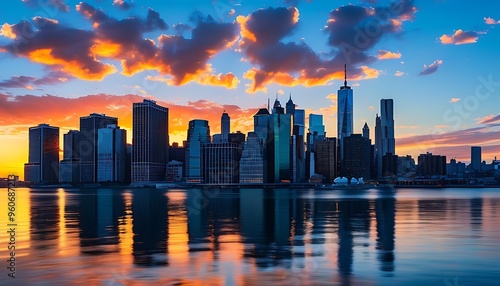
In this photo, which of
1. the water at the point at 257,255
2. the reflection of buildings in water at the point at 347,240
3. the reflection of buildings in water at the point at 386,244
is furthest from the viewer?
the reflection of buildings in water at the point at 386,244

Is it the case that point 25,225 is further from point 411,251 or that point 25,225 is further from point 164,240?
point 411,251

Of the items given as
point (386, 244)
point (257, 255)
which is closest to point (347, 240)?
point (386, 244)

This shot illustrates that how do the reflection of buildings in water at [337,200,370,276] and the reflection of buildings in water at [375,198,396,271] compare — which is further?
the reflection of buildings in water at [375,198,396,271]

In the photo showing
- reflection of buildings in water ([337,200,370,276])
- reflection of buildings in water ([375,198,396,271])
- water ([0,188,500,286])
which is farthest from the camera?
reflection of buildings in water ([375,198,396,271])

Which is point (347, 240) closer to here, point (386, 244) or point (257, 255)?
point (386, 244)

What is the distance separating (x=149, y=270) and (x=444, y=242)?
98.5 feet

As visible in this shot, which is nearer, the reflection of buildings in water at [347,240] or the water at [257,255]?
the water at [257,255]

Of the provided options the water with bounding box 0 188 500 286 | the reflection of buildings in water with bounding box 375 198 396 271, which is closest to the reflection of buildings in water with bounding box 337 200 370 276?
the water with bounding box 0 188 500 286

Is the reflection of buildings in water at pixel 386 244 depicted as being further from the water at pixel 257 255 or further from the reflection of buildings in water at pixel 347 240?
the reflection of buildings in water at pixel 347 240

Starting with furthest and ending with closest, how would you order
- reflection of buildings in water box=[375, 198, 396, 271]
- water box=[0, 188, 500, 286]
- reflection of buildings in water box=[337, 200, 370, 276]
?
reflection of buildings in water box=[375, 198, 396, 271] → reflection of buildings in water box=[337, 200, 370, 276] → water box=[0, 188, 500, 286]

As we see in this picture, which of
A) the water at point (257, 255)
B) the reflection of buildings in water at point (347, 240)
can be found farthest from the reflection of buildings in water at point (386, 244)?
the reflection of buildings in water at point (347, 240)

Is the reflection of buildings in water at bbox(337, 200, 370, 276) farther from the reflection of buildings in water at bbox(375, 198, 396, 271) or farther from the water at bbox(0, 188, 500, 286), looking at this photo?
the reflection of buildings in water at bbox(375, 198, 396, 271)

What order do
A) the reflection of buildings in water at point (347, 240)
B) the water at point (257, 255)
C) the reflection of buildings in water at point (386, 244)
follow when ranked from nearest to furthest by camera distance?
the water at point (257, 255) → the reflection of buildings in water at point (347, 240) → the reflection of buildings in water at point (386, 244)

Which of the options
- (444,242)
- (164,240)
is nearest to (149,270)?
(164,240)
